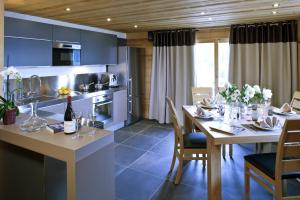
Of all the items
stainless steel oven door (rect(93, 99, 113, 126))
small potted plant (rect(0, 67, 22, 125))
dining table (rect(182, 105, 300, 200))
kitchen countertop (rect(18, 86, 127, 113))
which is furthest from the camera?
stainless steel oven door (rect(93, 99, 113, 126))

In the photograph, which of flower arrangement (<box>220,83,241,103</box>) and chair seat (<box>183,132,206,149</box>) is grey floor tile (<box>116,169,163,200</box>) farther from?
flower arrangement (<box>220,83,241,103</box>)

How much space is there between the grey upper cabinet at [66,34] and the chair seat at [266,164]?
352cm

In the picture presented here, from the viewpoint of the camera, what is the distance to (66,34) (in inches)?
161

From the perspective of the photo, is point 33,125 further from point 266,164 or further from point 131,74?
point 131,74

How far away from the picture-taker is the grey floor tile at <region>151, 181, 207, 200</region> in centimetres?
249

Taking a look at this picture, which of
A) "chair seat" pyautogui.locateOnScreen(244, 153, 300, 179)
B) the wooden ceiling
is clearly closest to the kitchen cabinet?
the wooden ceiling

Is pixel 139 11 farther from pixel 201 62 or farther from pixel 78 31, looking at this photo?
pixel 201 62

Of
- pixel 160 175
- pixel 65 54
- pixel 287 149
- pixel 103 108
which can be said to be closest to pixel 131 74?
pixel 103 108

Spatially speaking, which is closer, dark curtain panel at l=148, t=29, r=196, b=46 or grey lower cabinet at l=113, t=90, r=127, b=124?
grey lower cabinet at l=113, t=90, r=127, b=124

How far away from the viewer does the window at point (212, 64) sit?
5094mm

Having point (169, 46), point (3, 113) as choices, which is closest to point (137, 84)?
point (169, 46)

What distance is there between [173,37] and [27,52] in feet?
10.3

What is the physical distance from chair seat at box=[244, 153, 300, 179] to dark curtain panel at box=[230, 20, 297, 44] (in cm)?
301

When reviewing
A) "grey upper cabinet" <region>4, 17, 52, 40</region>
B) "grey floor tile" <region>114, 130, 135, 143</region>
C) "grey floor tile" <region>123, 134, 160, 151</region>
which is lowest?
"grey floor tile" <region>123, 134, 160, 151</region>
